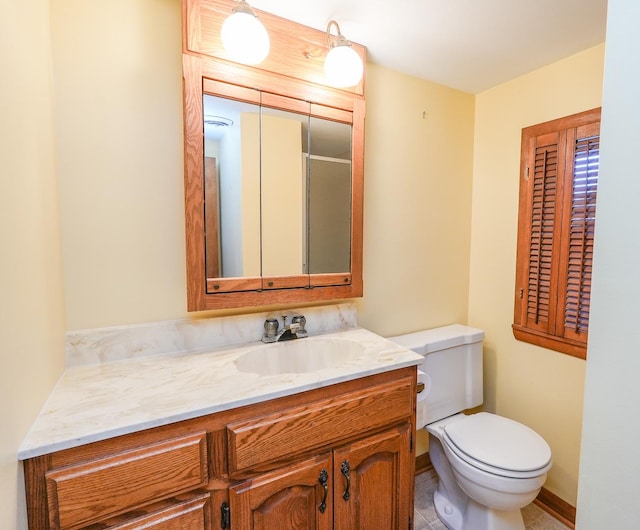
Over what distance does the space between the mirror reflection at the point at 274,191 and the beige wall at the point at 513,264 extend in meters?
0.95

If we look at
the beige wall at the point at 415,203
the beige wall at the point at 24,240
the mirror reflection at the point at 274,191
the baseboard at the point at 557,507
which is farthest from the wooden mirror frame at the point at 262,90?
the baseboard at the point at 557,507

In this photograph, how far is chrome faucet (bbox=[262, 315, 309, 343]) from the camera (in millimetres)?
1312

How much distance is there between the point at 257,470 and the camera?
91cm

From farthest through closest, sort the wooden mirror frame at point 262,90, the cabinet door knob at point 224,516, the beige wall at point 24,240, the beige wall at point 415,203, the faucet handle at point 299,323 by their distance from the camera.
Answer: the beige wall at point 415,203 < the faucet handle at point 299,323 < the wooden mirror frame at point 262,90 < the cabinet door knob at point 224,516 < the beige wall at point 24,240

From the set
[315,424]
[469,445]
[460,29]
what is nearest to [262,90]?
[460,29]

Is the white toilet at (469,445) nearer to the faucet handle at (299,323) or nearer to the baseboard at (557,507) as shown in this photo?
the baseboard at (557,507)

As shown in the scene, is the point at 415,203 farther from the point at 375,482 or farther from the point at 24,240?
the point at 24,240

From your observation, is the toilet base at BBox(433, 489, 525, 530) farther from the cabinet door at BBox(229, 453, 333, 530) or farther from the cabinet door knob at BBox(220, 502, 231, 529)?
the cabinet door knob at BBox(220, 502, 231, 529)

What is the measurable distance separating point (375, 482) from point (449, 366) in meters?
0.77

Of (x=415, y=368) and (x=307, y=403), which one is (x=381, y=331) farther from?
(x=307, y=403)

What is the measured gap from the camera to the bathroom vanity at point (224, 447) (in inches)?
28.3

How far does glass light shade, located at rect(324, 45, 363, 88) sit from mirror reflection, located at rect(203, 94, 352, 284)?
0.17 metres

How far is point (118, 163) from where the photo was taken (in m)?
1.11

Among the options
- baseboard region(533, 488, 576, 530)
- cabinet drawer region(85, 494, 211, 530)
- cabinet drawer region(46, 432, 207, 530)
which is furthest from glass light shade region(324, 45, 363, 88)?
baseboard region(533, 488, 576, 530)
